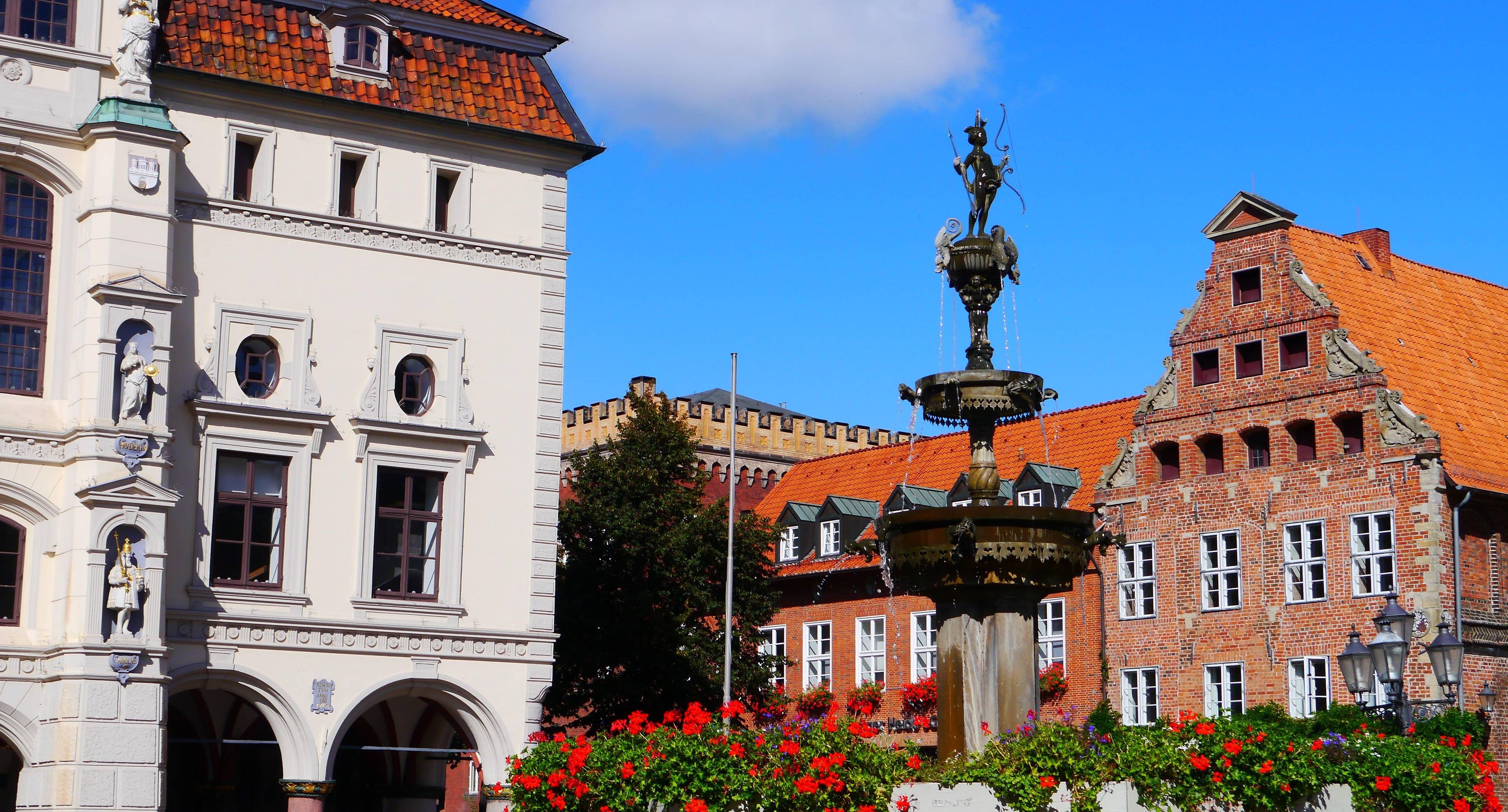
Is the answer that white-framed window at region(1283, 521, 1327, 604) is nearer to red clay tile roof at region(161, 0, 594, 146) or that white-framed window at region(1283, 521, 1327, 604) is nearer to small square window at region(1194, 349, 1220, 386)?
small square window at region(1194, 349, 1220, 386)

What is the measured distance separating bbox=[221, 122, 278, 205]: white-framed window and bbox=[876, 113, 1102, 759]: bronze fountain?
501 inches

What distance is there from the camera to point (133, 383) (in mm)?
25766

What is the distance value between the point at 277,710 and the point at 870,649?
24.9 metres

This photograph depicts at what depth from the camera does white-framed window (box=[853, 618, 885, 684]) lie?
49500 millimetres

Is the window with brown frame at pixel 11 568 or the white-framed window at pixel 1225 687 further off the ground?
the window with brown frame at pixel 11 568

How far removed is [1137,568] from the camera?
4344 cm

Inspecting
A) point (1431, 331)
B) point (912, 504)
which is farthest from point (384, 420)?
point (1431, 331)

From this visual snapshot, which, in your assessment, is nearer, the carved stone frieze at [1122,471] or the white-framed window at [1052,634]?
the carved stone frieze at [1122,471]

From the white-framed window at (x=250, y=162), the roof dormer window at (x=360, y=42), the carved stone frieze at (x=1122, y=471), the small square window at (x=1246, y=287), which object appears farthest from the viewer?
the carved stone frieze at (x=1122, y=471)

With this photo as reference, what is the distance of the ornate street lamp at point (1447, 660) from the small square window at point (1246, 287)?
19.3m

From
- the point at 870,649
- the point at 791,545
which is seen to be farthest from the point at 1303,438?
the point at 791,545

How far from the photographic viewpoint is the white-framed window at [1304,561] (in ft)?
131

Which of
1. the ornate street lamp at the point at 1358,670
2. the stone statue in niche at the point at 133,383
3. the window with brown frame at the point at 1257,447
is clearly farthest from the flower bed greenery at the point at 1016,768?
the window with brown frame at the point at 1257,447

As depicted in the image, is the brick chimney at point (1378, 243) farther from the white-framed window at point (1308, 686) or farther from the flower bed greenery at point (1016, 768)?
the flower bed greenery at point (1016, 768)
